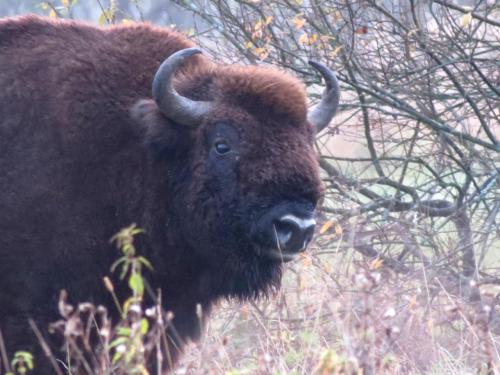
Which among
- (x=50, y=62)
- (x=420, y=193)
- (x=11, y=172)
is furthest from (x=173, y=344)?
(x=420, y=193)

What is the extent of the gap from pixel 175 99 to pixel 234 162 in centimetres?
51

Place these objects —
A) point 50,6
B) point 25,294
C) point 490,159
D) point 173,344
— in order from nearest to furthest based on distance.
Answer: point 25,294 → point 173,344 → point 490,159 → point 50,6

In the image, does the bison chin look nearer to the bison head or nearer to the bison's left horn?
the bison head

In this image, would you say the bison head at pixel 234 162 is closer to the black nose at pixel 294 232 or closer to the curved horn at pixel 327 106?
the black nose at pixel 294 232

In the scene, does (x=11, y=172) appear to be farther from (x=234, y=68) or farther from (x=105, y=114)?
(x=234, y=68)

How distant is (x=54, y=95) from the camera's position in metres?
6.01

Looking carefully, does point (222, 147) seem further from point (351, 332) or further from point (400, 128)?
point (400, 128)

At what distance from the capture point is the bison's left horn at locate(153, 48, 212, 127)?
579 cm

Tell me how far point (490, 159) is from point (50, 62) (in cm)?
377

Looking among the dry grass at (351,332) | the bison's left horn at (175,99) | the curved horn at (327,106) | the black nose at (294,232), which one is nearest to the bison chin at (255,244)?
the black nose at (294,232)

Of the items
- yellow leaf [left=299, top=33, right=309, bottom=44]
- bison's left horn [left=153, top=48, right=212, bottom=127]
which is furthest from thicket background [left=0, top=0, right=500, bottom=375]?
bison's left horn [left=153, top=48, right=212, bottom=127]

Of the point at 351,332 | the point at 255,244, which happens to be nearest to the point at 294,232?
the point at 255,244

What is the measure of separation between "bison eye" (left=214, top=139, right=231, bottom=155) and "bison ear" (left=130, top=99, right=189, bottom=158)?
0.86 ft

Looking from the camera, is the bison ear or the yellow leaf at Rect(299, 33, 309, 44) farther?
the yellow leaf at Rect(299, 33, 309, 44)
